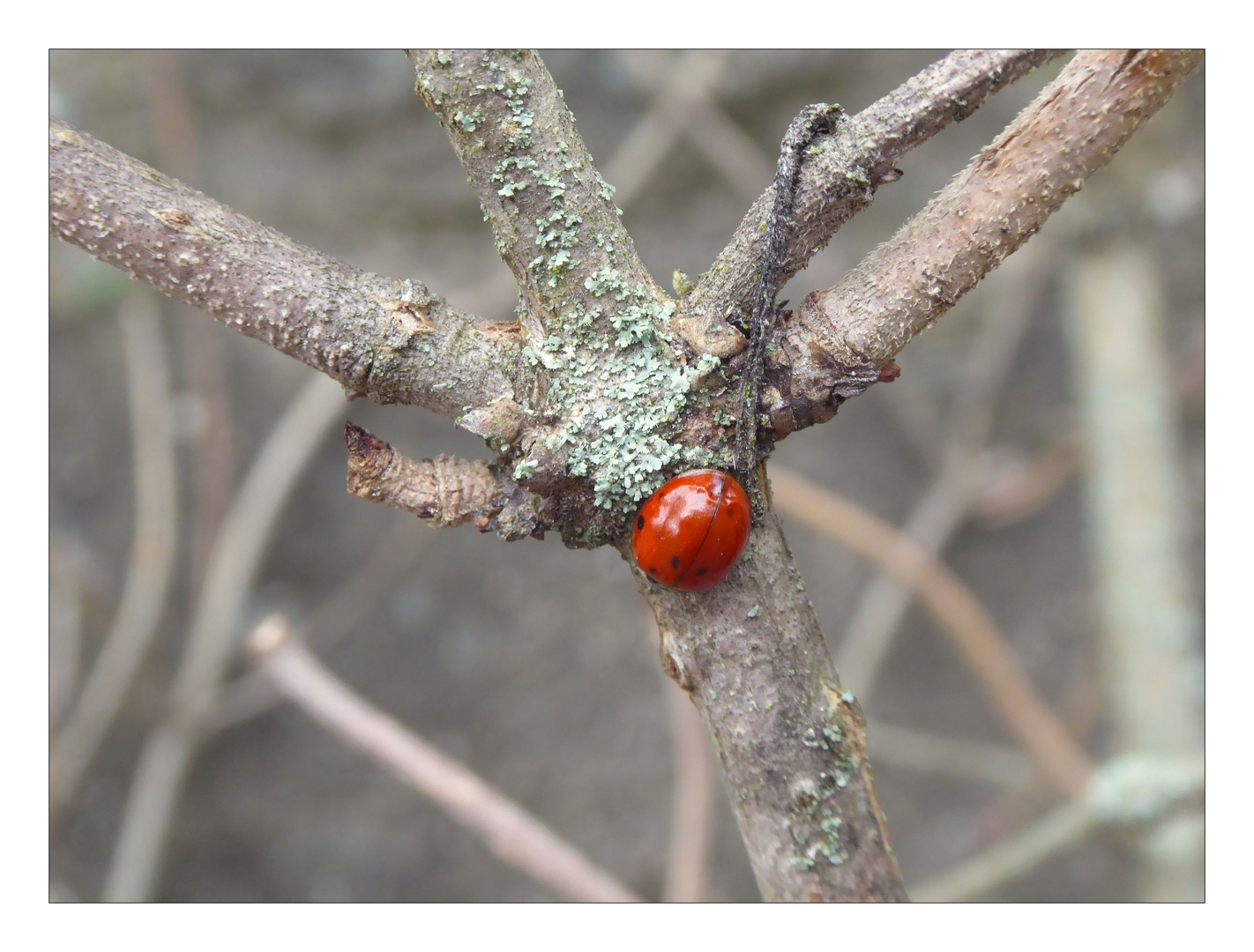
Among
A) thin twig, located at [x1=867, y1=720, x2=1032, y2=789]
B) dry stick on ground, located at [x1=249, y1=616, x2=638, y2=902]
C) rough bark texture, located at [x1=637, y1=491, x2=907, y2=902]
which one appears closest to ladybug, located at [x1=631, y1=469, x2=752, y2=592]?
rough bark texture, located at [x1=637, y1=491, x2=907, y2=902]

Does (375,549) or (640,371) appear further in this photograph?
(375,549)

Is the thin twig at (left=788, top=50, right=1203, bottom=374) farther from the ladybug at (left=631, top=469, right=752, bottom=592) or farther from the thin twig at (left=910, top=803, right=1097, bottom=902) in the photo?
the thin twig at (left=910, top=803, right=1097, bottom=902)

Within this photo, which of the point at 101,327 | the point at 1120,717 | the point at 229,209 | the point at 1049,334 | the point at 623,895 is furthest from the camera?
the point at 1049,334

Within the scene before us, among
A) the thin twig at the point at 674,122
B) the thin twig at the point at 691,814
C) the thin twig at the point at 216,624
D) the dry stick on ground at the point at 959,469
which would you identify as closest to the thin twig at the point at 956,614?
the dry stick on ground at the point at 959,469

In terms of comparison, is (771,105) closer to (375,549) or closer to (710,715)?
(375,549)

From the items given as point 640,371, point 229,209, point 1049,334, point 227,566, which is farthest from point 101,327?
point 1049,334

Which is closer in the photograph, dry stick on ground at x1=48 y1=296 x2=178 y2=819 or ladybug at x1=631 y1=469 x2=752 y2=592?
ladybug at x1=631 y1=469 x2=752 y2=592

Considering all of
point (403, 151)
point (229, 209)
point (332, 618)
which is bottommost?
point (229, 209)

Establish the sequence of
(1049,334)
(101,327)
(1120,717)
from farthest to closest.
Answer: (1049,334) → (101,327) → (1120,717)
